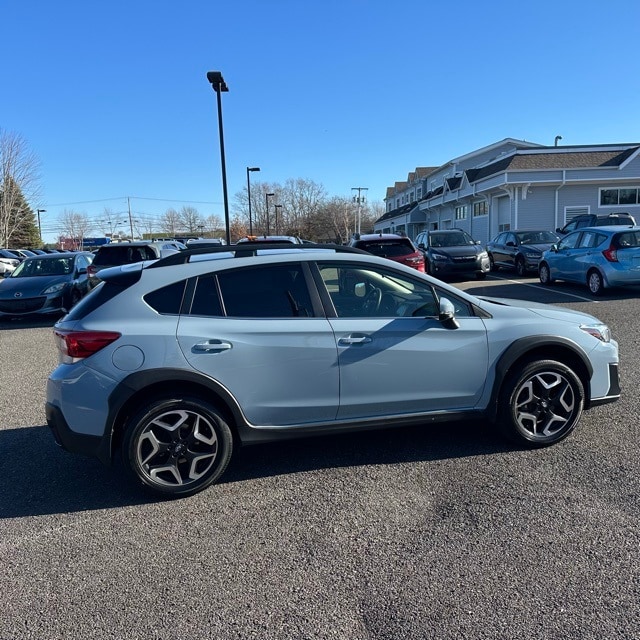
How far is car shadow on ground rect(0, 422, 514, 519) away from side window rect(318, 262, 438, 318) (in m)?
1.13

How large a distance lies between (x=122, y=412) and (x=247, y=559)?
129 centimetres

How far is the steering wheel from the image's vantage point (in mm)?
3897

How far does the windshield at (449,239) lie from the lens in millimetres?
17312

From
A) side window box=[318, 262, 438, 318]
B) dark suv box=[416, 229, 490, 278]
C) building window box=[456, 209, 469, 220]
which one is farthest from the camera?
building window box=[456, 209, 469, 220]

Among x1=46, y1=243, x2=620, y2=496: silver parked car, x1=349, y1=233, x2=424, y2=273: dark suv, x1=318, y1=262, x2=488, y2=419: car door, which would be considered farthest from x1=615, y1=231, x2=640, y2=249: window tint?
x1=318, y1=262, x2=488, y2=419: car door

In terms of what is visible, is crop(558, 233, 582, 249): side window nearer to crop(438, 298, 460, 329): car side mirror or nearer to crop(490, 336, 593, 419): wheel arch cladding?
crop(490, 336, 593, 419): wheel arch cladding

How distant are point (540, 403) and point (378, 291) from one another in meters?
1.55

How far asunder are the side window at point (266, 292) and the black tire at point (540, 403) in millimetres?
1709

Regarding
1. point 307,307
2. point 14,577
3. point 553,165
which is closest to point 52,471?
point 14,577

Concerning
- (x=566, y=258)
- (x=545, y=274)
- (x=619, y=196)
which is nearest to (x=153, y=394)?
(x=566, y=258)

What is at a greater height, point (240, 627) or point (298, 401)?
point (298, 401)

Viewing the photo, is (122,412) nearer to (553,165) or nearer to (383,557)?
(383,557)

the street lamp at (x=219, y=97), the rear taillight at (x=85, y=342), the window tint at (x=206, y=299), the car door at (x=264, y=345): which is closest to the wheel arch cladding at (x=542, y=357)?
the car door at (x=264, y=345)

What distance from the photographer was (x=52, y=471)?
154 inches
